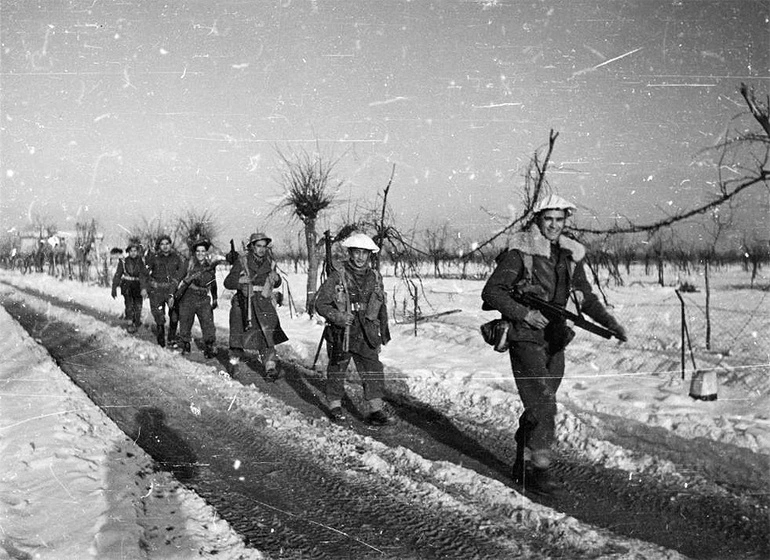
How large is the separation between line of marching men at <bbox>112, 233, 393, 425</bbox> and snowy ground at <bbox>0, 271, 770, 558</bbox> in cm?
75

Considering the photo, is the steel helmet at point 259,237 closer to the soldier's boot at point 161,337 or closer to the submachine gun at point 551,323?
the soldier's boot at point 161,337

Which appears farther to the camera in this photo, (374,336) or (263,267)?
(263,267)

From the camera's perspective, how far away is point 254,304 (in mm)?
8773

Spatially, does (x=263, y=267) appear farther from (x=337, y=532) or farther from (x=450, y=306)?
(x=450, y=306)

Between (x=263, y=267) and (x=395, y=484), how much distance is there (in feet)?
17.1

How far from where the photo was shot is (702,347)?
471 inches

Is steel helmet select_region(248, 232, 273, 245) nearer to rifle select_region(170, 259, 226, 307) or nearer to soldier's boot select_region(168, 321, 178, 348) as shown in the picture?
rifle select_region(170, 259, 226, 307)

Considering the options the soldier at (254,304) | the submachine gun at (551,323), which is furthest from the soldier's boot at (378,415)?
the soldier at (254,304)

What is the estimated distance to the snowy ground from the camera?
342 centimetres

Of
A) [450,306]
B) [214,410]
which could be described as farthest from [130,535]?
[450,306]

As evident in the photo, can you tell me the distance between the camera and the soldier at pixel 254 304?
28.2 feet

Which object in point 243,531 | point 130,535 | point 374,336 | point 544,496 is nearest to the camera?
point 130,535

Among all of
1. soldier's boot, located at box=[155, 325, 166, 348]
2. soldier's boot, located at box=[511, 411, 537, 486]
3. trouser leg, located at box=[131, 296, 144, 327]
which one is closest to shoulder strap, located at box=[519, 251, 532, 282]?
soldier's boot, located at box=[511, 411, 537, 486]

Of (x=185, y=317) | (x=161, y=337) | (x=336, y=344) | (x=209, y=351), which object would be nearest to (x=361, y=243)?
(x=336, y=344)
